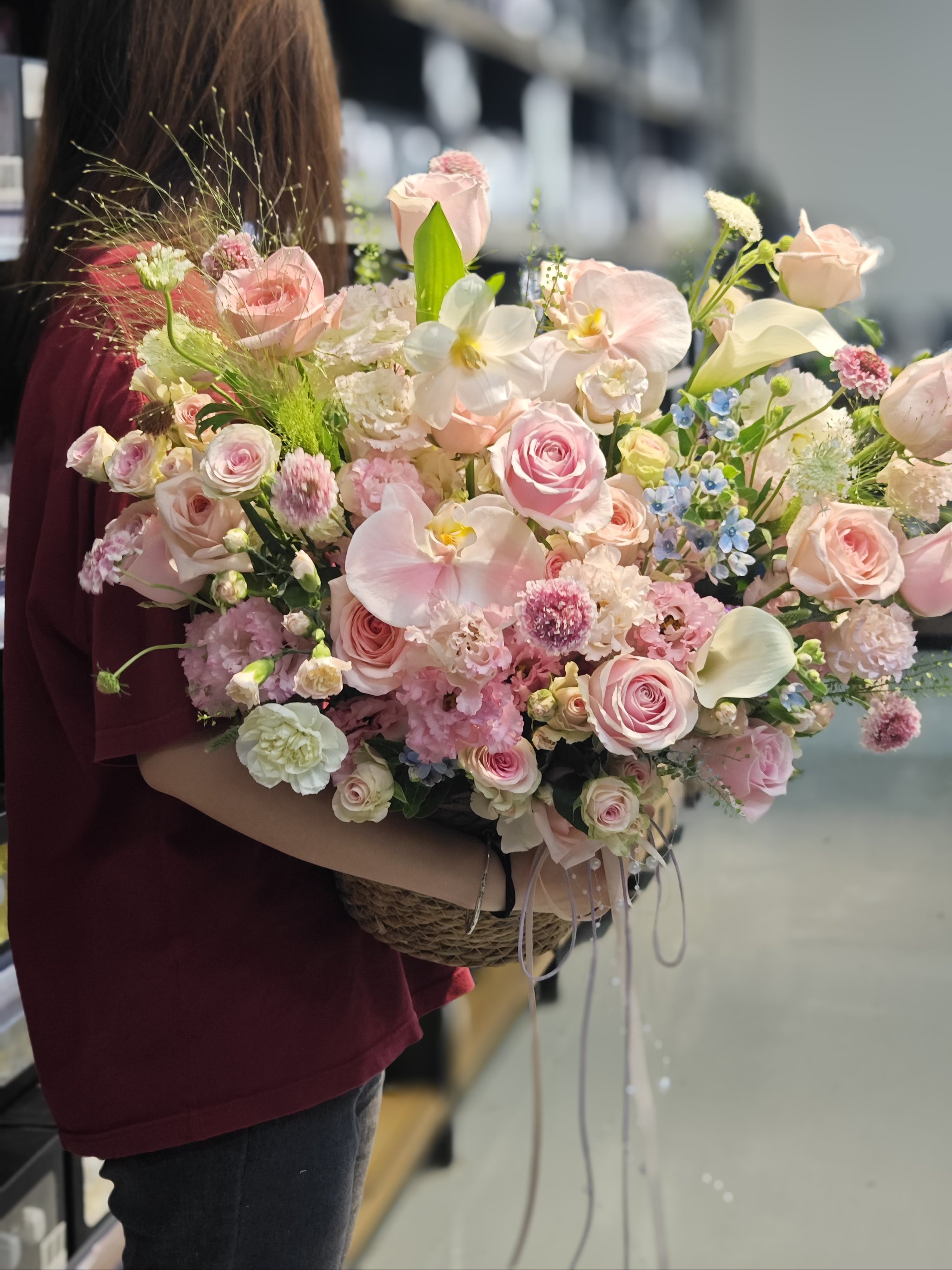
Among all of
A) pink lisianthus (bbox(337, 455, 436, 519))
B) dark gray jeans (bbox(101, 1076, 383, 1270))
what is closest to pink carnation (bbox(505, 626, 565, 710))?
pink lisianthus (bbox(337, 455, 436, 519))

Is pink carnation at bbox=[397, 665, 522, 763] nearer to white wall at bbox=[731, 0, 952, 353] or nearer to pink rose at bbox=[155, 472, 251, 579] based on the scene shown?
pink rose at bbox=[155, 472, 251, 579]

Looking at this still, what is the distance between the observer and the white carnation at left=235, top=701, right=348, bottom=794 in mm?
685

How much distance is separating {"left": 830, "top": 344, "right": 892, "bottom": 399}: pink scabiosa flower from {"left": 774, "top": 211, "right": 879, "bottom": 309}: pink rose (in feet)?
0.18

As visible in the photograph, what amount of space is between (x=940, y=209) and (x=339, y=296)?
2.73 metres

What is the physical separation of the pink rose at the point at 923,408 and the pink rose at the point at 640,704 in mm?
230

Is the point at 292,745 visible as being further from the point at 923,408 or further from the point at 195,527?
the point at 923,408

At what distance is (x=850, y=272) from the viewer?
0.82m

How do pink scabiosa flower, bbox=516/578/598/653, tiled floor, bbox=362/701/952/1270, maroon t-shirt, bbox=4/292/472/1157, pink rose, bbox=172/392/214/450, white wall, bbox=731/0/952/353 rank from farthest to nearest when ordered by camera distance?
white wall, bbox=731/0/952/353, tiled floor, bbox=362/701/952/1270, maroon t-shirt, bbox=4/292/472/1157, pink rose, bbox=172/392/214/450, pink scabiosa flower, bbox=516/578/598/653

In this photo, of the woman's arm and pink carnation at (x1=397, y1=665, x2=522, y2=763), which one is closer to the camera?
pink carnation at (x1=397, y1=665, x2=522, y2=763)

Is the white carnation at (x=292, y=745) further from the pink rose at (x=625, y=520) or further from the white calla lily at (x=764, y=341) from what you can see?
the white calla lily at (x=764, y=341)

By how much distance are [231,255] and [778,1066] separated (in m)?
2.15

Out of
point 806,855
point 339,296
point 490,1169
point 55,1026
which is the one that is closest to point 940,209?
point 806,855

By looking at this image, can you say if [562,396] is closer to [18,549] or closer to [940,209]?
[18,549]

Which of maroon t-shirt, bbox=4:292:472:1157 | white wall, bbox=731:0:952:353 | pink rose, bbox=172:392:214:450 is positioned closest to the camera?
pink rose, bbox=172:392:214:450
